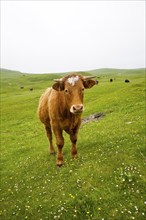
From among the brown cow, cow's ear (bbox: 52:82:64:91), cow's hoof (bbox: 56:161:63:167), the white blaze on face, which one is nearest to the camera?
the brown cow

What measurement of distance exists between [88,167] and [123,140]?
4.52m

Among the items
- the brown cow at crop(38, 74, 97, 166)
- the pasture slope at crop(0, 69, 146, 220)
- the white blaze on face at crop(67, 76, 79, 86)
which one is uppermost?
the white blaze on face at crop(67, 76, 79, 86)

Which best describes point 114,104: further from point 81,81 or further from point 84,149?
point 81,81

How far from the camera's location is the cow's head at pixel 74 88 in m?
11.5

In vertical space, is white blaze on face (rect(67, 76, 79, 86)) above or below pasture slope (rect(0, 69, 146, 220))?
above

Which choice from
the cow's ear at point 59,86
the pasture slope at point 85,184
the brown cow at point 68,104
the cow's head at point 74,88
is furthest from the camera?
the cow's ear at point 59,86

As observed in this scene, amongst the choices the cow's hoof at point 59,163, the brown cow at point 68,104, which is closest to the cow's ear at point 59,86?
the brown cow at point 68,104

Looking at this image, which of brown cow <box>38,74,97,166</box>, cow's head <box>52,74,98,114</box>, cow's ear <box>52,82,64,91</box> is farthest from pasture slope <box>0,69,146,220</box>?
cow's ear <box>52,82,64,91</box>

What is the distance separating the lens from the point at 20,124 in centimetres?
4325

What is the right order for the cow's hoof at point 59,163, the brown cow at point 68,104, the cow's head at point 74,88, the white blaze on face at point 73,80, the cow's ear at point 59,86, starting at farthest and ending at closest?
the cow's hoof at point 59,163 < the cow's ear at point 59,86 < the white blaze on face at point 73,80 < the brown cow at point 68,104 < the cow's head at point 74,88

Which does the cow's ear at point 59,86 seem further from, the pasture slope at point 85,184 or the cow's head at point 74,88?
the pasture slope at point 85,184

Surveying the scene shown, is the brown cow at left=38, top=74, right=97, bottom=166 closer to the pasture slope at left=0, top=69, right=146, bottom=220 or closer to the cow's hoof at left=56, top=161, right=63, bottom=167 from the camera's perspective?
the cow's hoof at left=56, top=161, right=63, bottom=167

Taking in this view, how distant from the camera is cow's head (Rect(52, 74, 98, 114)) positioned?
11500mm

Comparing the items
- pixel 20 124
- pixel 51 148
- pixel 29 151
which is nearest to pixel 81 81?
pixel 51 148
